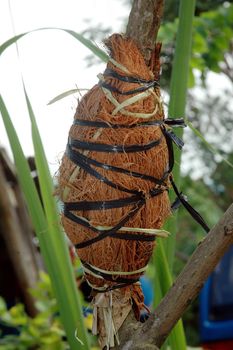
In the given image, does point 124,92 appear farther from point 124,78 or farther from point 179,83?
point 179,83

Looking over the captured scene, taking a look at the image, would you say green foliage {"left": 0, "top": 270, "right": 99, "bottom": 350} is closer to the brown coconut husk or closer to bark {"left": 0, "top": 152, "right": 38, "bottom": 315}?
the brown coconut husk

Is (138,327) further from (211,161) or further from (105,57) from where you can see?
(211,161)

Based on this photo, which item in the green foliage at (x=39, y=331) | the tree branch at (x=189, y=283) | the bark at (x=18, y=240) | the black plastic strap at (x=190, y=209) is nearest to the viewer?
the tree branch at (x=189, y=283)

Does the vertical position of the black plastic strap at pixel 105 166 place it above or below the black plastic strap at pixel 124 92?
below

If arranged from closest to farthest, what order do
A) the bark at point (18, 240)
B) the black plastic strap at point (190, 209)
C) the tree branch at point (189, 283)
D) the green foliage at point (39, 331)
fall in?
the tree branch at point (189, 283), the black plastic strap at point (190, 209), the green foliage at point (39, 331), the bark at point (18, 240)

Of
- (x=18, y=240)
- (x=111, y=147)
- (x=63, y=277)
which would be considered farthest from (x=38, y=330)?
(x=18, y=240)

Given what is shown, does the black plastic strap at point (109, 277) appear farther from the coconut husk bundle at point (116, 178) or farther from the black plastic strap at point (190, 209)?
the black plastic strap at point (190, 209)

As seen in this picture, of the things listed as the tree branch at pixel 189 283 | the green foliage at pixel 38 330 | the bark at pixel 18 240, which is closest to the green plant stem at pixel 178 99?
the tree branch at pixel 189 283

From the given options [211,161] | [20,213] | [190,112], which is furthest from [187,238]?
[20,213]
